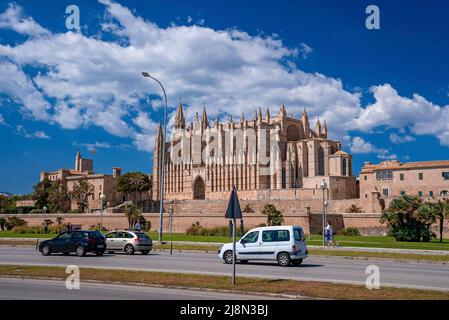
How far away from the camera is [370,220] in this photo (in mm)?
54219

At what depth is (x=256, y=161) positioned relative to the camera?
8812 cm

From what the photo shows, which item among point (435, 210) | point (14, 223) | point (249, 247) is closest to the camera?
point (249, 247)

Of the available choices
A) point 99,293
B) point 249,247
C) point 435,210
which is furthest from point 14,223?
point 99,293

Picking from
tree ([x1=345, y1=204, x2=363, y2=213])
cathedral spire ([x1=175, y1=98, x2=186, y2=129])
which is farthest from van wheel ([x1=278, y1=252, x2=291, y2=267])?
cathedral spire ([x1=175, y1=98, x2=186, y2=129])

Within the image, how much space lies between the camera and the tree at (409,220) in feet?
126

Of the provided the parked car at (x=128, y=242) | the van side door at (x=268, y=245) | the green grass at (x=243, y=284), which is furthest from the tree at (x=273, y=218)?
the green grass at (x=243, y=284)

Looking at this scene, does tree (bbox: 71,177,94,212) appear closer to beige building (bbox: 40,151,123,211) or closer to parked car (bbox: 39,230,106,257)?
beige building (bbox: 40,151,123,211)

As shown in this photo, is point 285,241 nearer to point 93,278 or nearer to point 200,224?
point 93,278

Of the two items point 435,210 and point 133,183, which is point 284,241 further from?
point 133,183

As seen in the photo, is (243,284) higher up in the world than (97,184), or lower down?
lower down

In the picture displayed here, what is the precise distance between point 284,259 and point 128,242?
9.25m

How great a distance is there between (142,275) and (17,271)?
4.33m

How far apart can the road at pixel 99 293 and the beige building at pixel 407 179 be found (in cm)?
5420
